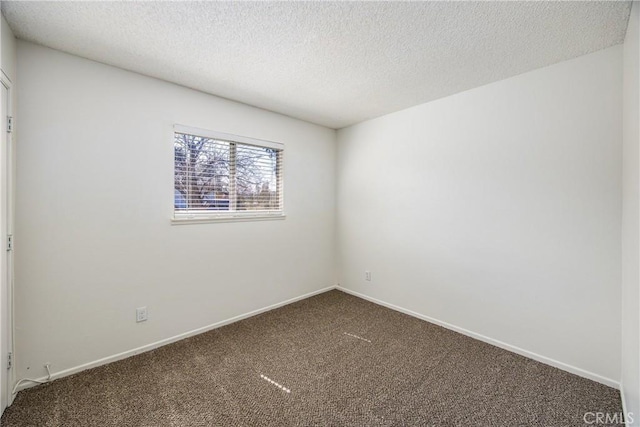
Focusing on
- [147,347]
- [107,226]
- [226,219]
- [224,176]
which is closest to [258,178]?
[224,176]

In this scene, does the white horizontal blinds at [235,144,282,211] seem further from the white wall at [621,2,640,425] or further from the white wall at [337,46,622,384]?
the white wall at [621,2,640,425]

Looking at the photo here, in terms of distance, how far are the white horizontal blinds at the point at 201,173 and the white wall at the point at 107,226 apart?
13cm

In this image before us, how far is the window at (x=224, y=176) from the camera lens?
2.61 m

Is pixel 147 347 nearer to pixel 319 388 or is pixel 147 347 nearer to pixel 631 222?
pixel 319 388

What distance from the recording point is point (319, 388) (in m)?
1.90

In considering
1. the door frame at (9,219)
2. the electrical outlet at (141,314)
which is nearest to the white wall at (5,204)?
the door frame at (9,219)

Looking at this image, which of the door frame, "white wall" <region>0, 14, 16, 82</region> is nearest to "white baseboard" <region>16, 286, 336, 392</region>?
the door frame

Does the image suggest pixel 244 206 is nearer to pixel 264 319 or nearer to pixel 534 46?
pixel 264 319

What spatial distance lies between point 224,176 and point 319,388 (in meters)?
2.16

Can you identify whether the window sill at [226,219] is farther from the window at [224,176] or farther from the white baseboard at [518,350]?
the white baseboard at [518,350]

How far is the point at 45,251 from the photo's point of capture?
6.32ft

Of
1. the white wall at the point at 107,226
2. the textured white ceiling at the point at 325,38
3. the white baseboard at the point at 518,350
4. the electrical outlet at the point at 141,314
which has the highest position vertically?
the textured white ceiling at the point at 325,38

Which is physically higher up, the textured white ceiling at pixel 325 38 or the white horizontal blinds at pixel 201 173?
the textured white ceiling at pixel 325 38

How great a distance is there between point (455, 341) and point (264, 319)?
6.34 ft
